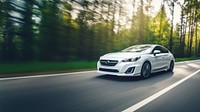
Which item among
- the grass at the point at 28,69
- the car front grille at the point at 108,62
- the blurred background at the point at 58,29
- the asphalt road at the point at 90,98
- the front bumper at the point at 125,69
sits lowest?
the asphalt road at the point at 90,98

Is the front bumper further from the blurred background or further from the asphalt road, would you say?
the blurred background

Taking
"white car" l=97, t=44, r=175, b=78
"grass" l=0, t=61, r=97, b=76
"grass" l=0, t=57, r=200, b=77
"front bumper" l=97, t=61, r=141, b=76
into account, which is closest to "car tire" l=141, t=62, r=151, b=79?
"white car" l=97, t=44, r=175, b=78

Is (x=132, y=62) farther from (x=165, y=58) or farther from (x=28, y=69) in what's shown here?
(x=28, y=69)

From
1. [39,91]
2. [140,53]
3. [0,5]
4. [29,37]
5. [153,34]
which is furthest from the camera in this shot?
[153,34]

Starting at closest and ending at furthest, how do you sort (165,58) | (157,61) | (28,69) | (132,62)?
(132,62) < (157,61) < (28,69) < (165,58)

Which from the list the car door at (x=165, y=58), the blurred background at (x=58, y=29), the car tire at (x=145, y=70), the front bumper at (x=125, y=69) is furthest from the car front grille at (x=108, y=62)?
the blurred background at (x=58, y=29)

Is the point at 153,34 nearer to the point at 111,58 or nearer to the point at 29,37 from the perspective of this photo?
the point at 29,37

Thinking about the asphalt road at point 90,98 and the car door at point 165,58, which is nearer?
the asphalt road at point 90,98

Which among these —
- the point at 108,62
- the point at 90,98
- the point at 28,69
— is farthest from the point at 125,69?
the point at 28,69

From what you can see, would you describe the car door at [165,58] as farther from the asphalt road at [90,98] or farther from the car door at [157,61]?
the asphalt road at [90,98]

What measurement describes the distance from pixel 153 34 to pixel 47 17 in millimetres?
33353

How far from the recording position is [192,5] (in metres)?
41.1

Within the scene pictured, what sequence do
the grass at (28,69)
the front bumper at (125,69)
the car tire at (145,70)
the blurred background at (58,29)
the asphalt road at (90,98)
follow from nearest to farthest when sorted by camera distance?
the asphalt road at (90,98) < the front bumper at (125,69) < the car tire at (145,70) < the grass at (28,69) < the blurred background at (58,29)

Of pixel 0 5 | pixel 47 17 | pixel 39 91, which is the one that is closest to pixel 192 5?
pixel 47 17
